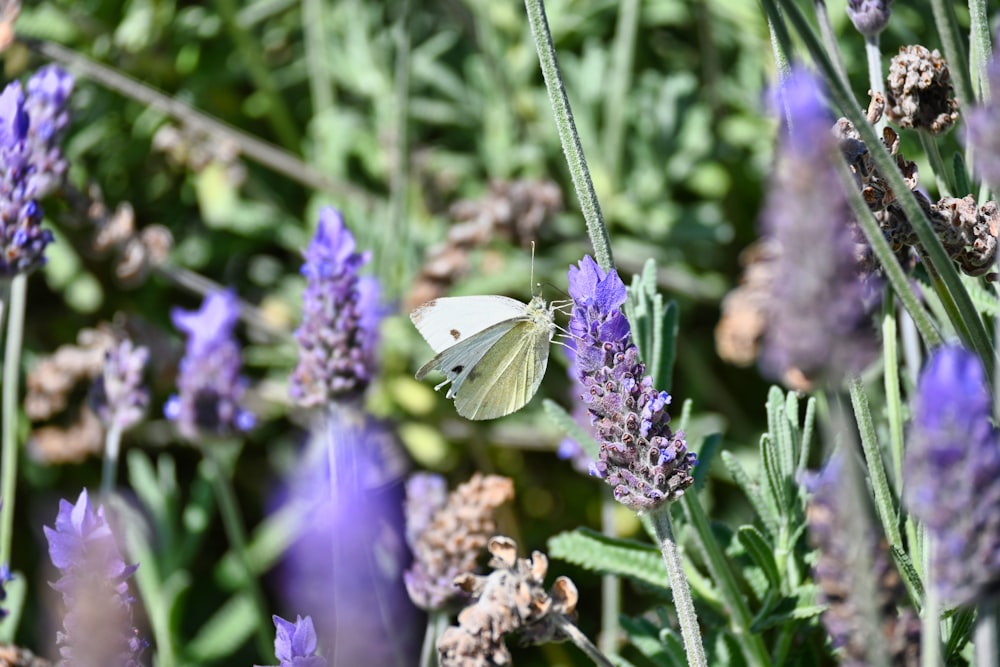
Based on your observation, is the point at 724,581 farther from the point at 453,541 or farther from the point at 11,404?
the point at 11,404

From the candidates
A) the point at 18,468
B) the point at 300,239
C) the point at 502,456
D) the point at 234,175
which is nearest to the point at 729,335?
the point at 502,456

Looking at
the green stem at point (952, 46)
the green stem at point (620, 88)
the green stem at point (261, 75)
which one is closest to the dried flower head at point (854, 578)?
the green stem at point (952, 46)

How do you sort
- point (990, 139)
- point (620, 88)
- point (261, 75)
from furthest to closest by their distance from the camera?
point (261, 75)
point (620, 88)
point (990, 139)

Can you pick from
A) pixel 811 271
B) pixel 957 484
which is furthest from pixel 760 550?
pixel 811 271

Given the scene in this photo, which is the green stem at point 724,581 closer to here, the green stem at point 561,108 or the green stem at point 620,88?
the green stem at point 561,108

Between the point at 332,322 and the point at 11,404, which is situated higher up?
the point at 332,322
